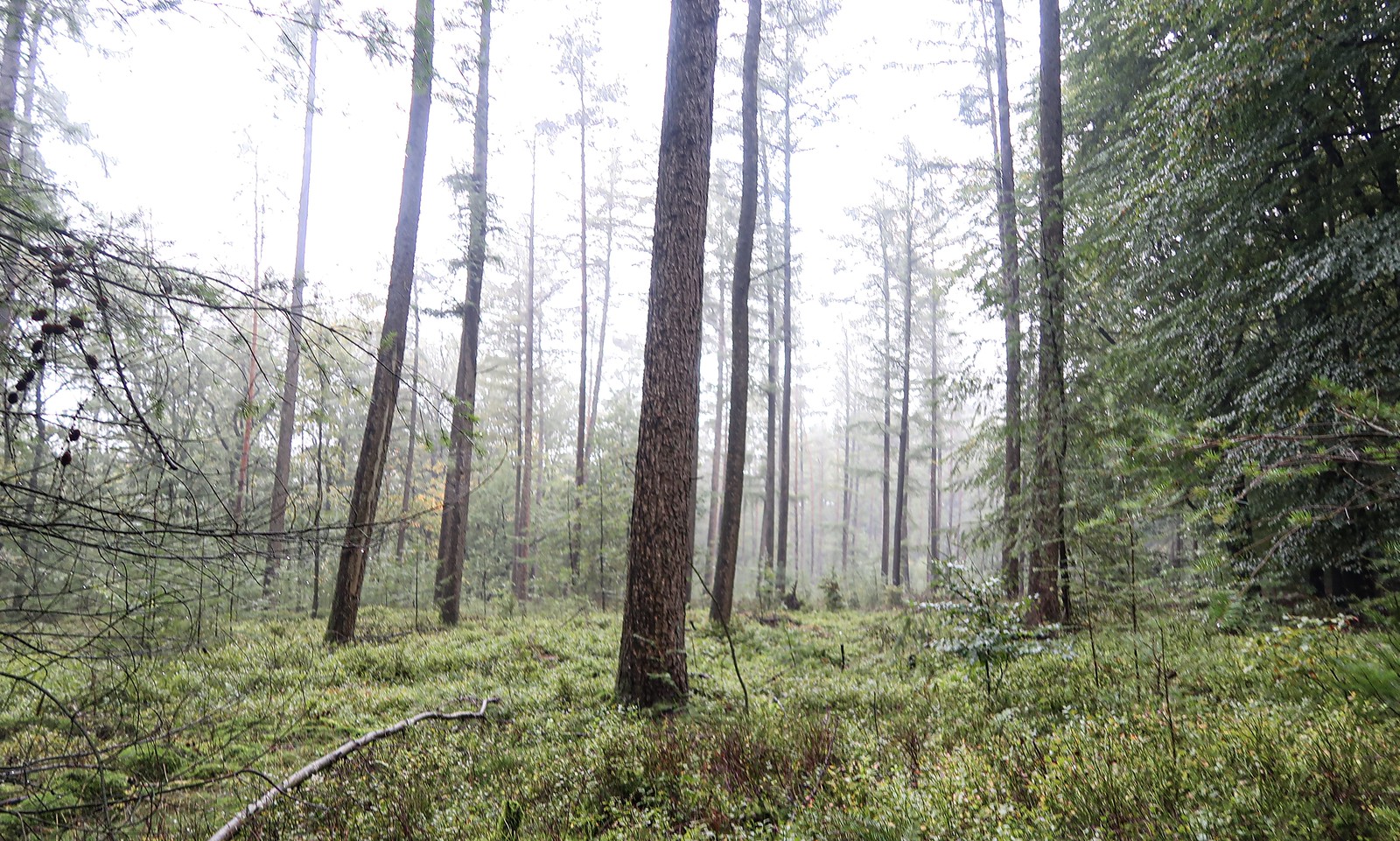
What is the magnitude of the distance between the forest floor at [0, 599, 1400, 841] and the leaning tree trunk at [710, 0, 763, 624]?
4504mm

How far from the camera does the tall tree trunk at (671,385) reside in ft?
20.2

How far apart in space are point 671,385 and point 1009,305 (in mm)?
4623

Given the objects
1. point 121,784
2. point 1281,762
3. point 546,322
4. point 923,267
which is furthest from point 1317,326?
point 546,322

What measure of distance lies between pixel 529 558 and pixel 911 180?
→ 711 inches

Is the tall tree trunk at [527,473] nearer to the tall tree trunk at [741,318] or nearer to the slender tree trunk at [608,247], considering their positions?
the slender tree trunk at [608,247]

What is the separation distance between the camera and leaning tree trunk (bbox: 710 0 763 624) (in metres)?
12.3

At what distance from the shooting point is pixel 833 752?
423cm

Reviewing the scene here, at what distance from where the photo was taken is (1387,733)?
9.65ft

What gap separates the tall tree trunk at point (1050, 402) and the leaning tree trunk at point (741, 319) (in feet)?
16.3

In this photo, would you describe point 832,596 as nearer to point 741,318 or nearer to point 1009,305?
point 741,318

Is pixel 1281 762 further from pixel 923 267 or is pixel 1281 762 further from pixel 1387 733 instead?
pixel 923 267

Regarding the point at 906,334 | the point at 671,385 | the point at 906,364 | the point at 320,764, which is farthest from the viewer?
the point at 906,334

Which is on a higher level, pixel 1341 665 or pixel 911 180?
pixel 911 180

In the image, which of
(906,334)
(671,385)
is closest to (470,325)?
(671,385)
